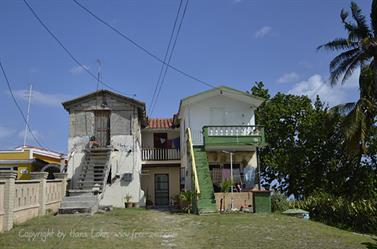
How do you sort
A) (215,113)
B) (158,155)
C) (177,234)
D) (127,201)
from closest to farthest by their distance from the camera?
(177,234) → (127,201) → (215,113) → (158,155)

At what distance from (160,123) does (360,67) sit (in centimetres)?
1388

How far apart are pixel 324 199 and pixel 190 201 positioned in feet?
20.5

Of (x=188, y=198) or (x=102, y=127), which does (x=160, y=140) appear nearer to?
(x=102, y=127)

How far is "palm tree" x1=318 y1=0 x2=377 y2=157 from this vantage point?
1942 cm

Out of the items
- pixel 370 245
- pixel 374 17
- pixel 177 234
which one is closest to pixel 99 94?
pixel 177 234

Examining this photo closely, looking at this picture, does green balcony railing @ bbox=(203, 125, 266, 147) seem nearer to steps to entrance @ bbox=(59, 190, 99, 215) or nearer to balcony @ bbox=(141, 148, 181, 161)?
balcony @ bbox=(141, 148, 181, 161)

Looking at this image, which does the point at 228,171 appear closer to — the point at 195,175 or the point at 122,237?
the point at 195,175

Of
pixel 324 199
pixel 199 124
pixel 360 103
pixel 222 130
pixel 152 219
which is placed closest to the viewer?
pixel 152 219

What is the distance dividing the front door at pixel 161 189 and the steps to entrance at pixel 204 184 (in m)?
5.65

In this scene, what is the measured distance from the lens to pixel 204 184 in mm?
18828

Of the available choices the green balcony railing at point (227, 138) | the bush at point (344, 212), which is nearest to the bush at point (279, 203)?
the bush at point (344, 212)

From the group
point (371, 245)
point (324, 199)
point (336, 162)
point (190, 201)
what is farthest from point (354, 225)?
point (336, 162)

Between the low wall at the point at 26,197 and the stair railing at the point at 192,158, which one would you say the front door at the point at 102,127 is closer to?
the low wall at the point at 26,197

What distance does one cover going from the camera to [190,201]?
59.8 ft
